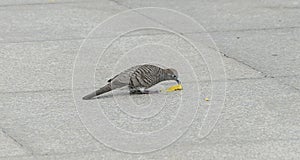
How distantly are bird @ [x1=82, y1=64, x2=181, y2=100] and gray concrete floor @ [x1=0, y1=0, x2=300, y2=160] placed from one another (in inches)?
4.2

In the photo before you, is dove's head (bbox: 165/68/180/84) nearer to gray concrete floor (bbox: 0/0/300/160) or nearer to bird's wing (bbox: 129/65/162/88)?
bird's wing (bbox: 129/65/162/88)

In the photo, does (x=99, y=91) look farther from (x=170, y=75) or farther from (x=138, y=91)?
(x=170, y=75)

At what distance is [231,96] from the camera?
7.06 metres

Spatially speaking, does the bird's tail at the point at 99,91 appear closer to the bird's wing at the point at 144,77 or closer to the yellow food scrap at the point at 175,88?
the bird's wing at the point at 144,77

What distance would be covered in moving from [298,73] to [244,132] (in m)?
1.98

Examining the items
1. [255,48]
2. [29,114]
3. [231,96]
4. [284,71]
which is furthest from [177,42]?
[29,114]

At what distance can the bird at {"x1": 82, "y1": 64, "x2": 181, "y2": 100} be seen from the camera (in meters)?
6.85

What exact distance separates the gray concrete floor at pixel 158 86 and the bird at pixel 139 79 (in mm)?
107

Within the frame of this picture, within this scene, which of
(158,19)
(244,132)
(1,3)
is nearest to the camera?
(244,132)

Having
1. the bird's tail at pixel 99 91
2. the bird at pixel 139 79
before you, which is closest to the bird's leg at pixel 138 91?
the bird at pixel 139 79

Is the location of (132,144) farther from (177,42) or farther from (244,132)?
(177,42)

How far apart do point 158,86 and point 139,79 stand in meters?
0.54

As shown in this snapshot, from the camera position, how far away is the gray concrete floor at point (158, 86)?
19.1 ft

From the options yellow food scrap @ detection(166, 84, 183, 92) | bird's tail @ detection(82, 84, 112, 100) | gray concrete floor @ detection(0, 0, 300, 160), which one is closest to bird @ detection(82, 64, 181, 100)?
bird's tail @ detection(82, 84, 112, 100)
